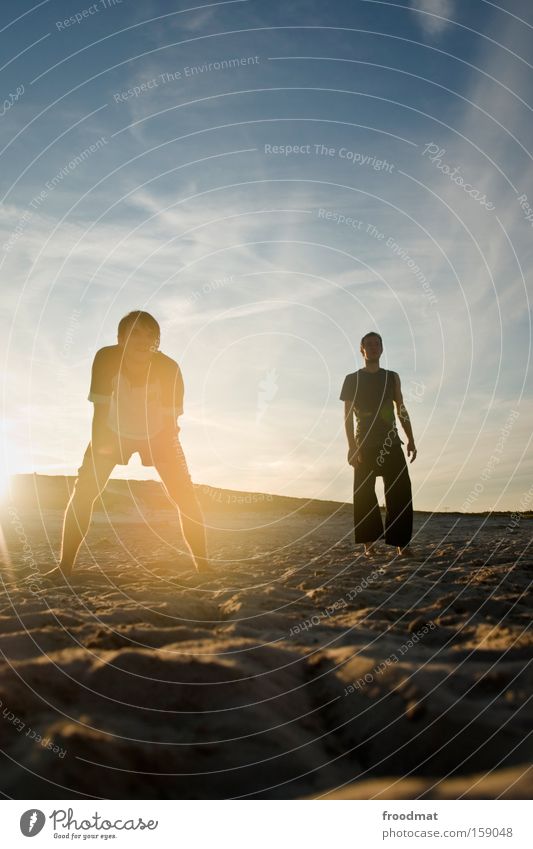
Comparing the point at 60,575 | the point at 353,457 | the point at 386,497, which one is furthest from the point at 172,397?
the point at 386,497

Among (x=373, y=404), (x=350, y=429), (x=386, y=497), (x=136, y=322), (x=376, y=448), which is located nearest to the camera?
(x=136, y=322)

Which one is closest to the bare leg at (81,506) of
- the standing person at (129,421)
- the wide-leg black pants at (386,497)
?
the standing person at (129,421)

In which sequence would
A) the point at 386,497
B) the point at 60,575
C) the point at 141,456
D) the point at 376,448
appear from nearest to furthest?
the point at 60,575 → the point at 141,456 → the point at 386,497 → the point at 376,448

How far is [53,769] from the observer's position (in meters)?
2.10

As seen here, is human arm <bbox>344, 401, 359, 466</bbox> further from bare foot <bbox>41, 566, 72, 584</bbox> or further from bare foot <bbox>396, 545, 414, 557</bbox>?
bare foot <bbox>41, 566, 72, 584</bbox>

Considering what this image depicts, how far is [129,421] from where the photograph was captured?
5.89 m

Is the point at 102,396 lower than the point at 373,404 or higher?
lower

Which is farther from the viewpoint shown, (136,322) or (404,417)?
(404,417)

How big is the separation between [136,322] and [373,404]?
389 cm

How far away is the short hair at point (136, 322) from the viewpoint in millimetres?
5844

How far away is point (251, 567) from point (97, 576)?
2017mm

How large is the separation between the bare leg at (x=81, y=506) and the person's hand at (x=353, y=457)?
12.6 ft

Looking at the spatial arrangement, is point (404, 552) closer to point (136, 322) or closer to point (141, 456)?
point (141, 456)

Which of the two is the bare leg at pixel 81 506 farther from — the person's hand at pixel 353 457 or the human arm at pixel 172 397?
the person's hand at pixel 353 457
